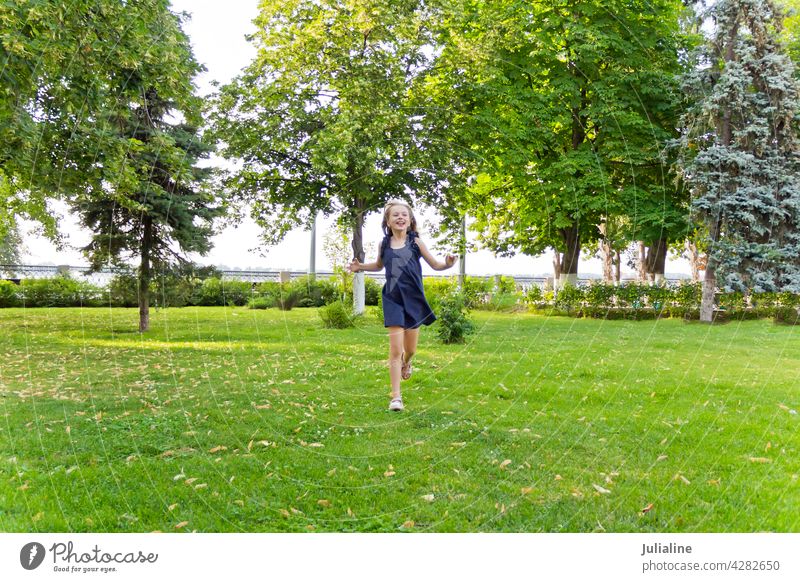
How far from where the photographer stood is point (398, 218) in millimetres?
2629

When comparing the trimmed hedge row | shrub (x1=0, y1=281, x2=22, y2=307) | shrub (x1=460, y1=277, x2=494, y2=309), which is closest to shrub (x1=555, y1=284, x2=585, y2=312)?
shrub (x1=460, y1=277, x2=494, y2=309)

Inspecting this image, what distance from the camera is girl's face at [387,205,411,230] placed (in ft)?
8.61

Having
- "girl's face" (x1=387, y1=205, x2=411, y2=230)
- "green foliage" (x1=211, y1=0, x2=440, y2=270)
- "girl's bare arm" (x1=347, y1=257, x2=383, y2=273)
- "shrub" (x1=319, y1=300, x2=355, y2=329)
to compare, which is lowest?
"shrub" (x1=319, y1=300, x2=355, y2=329)

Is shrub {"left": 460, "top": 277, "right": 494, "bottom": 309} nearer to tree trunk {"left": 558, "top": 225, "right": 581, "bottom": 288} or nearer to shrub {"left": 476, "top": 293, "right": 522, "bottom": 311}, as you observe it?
shrub {"left": 476, "top": 293, "right": 522, "bottom": 311}

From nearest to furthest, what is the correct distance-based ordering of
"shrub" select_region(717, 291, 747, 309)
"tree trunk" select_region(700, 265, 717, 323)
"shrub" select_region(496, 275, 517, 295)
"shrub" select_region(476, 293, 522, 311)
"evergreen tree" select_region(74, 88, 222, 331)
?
"evergreen tree" select_region(74, 88, 222, 331), "shrub" select_region(496, 275, 517, 295), "shrub" select_region(476, 293, 522, 311), "tree trunk" select_region(700, 265, 717, 323), "shrub" select_region(717, 291, 747, 309)

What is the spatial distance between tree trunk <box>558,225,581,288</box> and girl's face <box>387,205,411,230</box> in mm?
5236

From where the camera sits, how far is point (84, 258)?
3.75 metres

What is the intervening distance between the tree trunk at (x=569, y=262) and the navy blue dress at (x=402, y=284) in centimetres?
521

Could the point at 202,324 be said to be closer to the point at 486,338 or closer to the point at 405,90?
the point at 405,90

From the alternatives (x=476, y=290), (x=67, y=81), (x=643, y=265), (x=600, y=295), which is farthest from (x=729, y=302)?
(x=67, y=81)

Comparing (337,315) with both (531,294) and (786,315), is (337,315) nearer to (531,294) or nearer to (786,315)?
(531,294)

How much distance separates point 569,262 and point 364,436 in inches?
236

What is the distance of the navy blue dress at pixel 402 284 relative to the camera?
2633 millimetres
